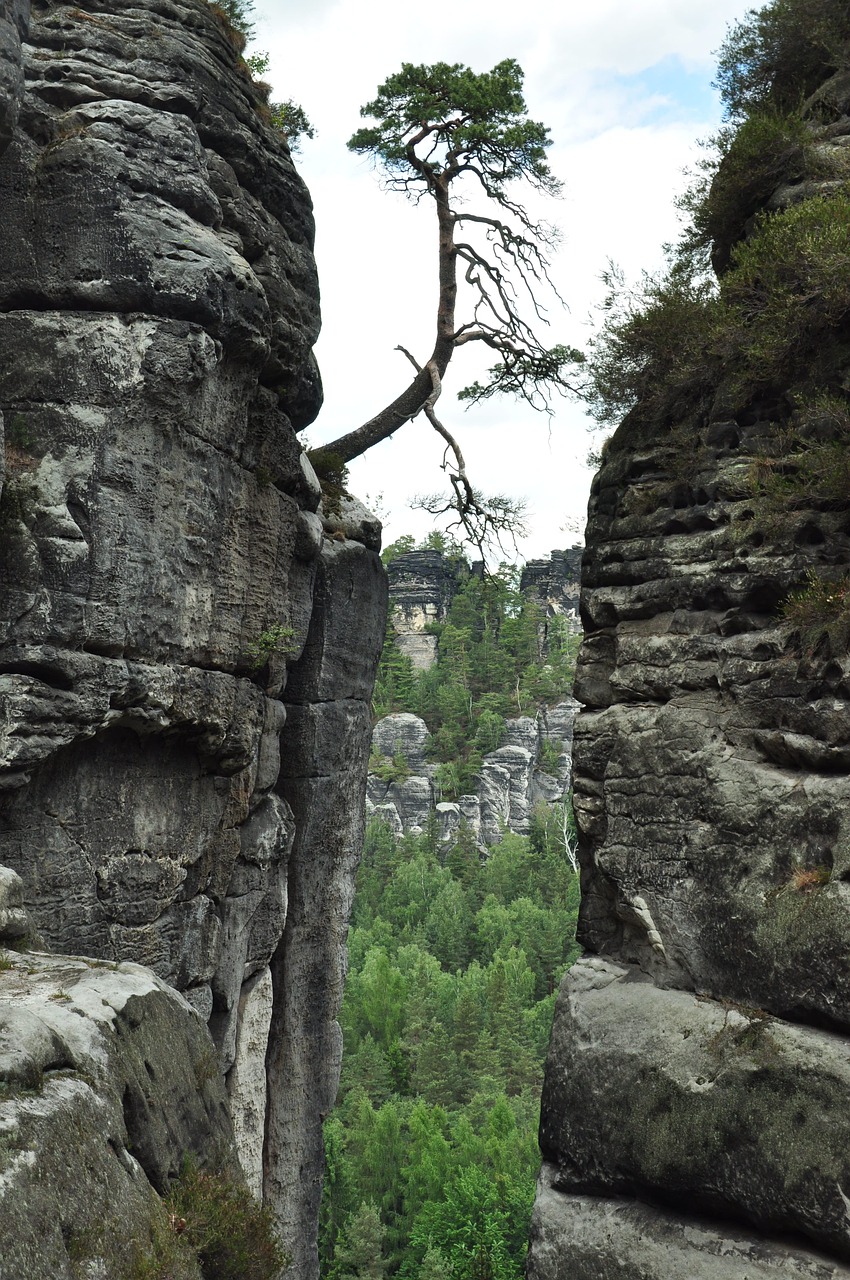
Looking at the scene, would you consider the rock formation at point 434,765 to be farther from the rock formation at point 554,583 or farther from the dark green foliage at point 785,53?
the dark green foliage at point 785,53

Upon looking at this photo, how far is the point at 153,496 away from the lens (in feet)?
30.7

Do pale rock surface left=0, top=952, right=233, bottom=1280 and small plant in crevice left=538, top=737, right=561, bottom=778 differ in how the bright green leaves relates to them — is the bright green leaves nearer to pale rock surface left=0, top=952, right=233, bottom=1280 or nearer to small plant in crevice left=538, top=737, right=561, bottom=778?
pale rock surface left=0, top=952, right=233, bottom=1280

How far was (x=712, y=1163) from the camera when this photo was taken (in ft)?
21.6

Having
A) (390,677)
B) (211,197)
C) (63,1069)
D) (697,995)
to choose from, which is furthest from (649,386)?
(390,677)

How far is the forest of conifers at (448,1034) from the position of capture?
2356cm

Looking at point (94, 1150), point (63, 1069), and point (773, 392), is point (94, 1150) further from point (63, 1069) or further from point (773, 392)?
point (773, 392)

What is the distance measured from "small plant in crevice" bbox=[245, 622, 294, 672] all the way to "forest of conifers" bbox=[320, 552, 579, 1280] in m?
6.55

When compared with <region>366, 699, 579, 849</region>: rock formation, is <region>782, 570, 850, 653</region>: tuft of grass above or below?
above

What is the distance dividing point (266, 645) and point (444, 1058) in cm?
2570

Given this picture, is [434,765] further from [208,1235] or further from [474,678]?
[208,1235]

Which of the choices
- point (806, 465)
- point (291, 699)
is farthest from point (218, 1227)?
point (291, 699)

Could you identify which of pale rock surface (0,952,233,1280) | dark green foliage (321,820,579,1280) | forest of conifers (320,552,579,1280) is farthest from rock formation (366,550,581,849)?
pale rock surface (0,952,233,1280)

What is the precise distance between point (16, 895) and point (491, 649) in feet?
221

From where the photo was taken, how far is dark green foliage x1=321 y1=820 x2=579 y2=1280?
23.6 m
